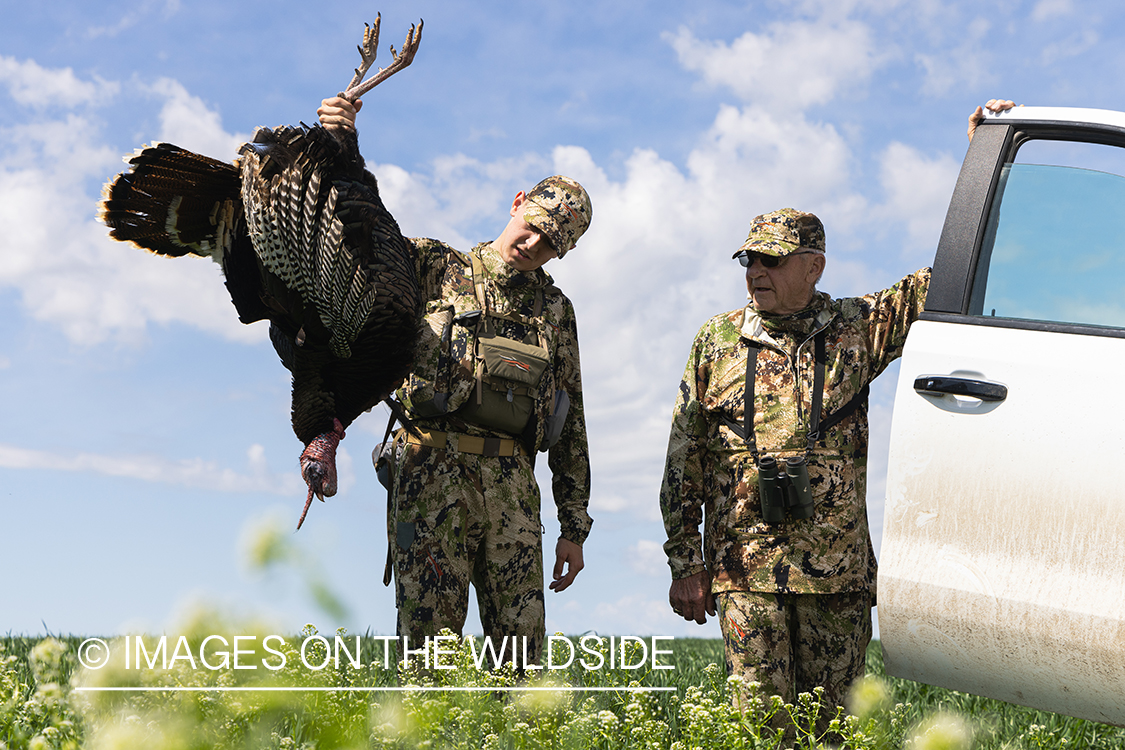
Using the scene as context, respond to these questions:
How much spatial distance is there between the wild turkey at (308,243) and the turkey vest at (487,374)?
16 cm

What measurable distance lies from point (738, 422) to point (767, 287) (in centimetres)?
56

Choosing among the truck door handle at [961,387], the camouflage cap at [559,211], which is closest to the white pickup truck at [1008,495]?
the truck door handle at [961,387]

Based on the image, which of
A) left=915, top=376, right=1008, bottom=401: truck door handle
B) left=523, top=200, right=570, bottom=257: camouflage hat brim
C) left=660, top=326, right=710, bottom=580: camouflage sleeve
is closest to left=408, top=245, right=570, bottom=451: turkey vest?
left=523, top=200, right=570, bottom=257: camouflage hat brim

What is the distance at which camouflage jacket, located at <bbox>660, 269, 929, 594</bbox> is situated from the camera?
3.45m

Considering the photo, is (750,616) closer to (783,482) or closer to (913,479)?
(783,482)

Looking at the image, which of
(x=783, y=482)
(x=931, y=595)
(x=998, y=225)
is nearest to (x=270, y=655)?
(x=931, y=595)

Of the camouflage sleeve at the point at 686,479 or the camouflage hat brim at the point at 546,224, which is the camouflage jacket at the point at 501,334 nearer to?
the camouflage hat brim at the point at 546,224

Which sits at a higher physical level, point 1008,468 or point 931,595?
point 1008,468

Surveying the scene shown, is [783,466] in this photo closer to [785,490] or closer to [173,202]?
[785,490]

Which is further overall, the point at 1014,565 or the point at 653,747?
the point at 1014,565

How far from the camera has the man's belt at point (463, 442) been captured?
3.71m

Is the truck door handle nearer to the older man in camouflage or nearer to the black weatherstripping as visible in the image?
the black weatherstripping

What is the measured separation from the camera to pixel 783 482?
3.38 metres

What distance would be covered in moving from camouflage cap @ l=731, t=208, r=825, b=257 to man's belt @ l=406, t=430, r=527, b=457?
1.26m
